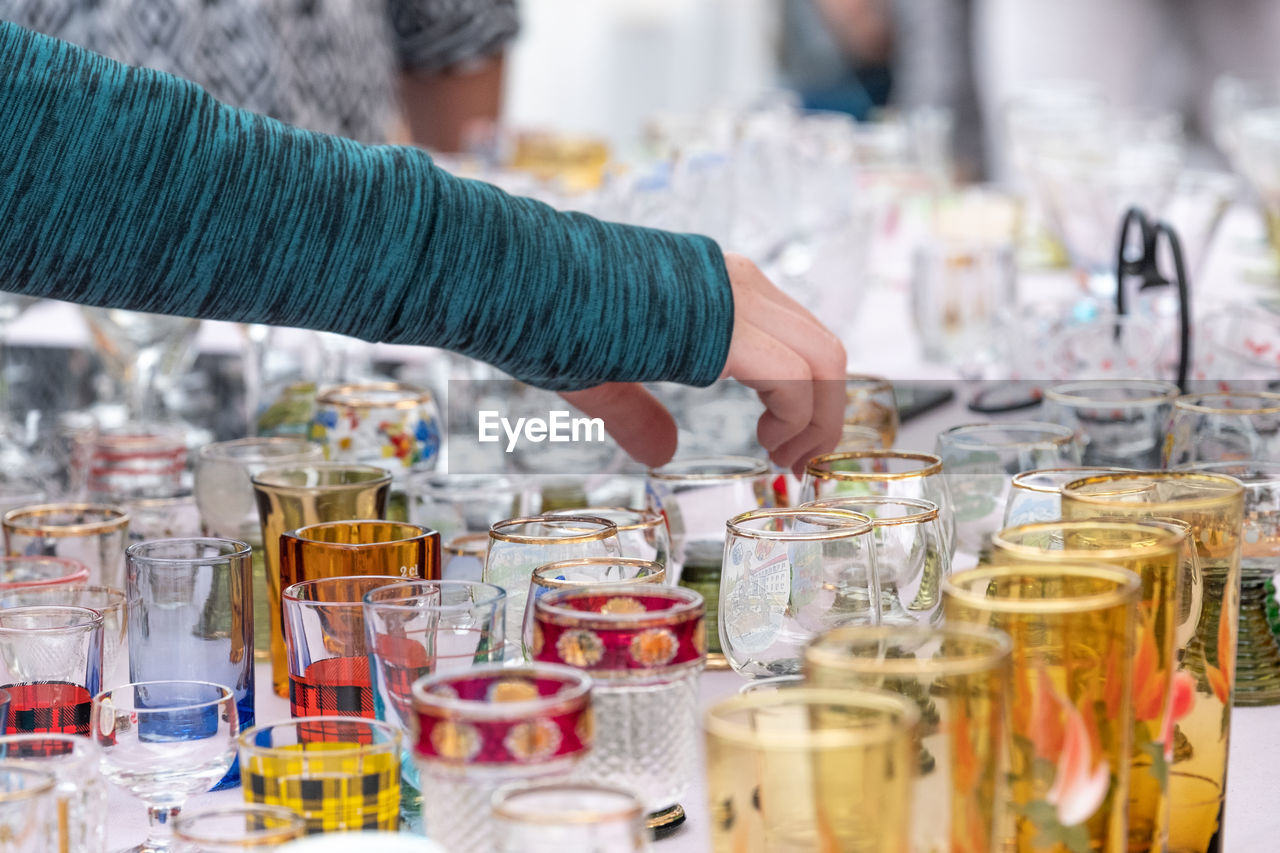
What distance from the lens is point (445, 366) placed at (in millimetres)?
1533

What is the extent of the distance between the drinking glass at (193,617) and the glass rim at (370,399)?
31cm

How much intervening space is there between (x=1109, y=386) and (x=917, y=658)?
0.65m

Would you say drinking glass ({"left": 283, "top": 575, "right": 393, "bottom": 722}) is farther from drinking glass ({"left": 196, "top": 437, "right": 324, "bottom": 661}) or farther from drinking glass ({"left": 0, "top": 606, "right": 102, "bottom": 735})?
drinking glass ({"left": 196, "top": 437, "right": 324, "bottom": 661})

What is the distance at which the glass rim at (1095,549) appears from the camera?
50 centimetres

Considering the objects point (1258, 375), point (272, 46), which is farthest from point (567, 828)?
point (272, 46)

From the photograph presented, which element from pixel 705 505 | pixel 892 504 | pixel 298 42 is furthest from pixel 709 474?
pixel 298 42

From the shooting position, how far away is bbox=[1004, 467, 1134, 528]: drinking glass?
71 cm

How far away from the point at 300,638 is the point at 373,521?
0.09 metres

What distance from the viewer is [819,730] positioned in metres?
0.43

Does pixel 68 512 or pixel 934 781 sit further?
pixel 68 512

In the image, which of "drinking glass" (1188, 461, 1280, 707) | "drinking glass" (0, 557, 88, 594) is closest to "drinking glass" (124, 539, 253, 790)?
"drinking glass" (0, 557, 88, 594)

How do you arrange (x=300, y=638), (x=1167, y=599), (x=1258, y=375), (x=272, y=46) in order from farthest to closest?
A: (x=272, y=46) < (x=1258, y=375) < (x=300, y=638) < (x=1167, y=599)

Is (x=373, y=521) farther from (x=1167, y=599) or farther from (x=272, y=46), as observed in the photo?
(x=272, y=46)

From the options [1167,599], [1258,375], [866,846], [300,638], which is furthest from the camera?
[1258,375]
